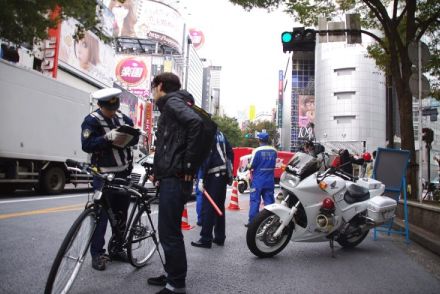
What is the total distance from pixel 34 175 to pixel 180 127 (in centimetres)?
926

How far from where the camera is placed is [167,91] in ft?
11.6

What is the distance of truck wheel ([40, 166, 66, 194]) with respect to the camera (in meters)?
11.4

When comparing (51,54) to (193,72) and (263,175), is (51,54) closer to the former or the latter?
(263,175)

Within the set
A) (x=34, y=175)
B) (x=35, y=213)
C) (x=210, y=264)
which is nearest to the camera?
(x=210, y=264)

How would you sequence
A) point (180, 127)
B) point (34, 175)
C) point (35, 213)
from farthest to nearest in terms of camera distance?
point (34, 175), point (35, 213), point (180, 127)

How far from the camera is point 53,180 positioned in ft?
39.0

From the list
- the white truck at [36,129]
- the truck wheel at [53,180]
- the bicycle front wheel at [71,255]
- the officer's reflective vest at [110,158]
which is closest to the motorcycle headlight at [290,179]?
the officer's reflective vest at [110,158]

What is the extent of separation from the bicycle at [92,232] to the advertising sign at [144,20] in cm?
6789

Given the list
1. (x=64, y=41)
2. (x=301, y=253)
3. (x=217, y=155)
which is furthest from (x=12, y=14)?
(x=64, y=41)

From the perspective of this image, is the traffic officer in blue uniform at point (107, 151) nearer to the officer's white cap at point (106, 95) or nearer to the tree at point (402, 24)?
the officer's white cap at point (106, 95)

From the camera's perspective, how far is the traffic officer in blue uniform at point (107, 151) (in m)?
3.86

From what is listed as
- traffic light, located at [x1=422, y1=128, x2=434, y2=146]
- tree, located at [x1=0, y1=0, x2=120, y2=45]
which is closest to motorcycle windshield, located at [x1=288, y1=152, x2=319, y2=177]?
tree, located at [x1=0, y1=0, x2=120, y2=45]

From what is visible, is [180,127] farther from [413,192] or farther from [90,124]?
[413,192]

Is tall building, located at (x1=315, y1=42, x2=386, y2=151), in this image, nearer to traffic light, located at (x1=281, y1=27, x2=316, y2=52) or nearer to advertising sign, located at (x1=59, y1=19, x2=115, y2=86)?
advertising sign, located at (x1=59, y1=19, x2=115, y2=86)
